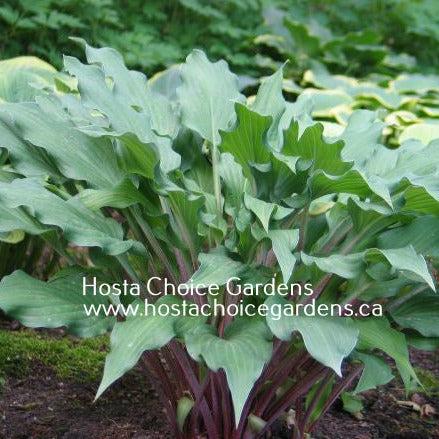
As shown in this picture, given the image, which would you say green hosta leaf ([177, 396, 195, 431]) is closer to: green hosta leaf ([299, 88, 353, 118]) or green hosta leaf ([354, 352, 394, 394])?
green hosta leaf ([354, 352, 394, 394])

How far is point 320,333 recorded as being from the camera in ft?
5.08

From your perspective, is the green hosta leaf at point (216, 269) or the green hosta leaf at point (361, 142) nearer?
the green hosta leaf at point (216, 269)

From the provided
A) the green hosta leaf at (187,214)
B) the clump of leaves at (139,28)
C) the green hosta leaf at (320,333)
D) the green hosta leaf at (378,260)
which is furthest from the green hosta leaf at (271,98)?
the clump of leaves at (139,28)

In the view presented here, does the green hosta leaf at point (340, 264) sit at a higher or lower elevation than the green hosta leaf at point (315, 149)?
lower

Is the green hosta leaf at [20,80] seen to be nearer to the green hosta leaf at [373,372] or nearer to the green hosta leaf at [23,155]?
the green hosta leaf at [23,155]

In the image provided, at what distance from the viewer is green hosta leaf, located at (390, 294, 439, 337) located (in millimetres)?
1869

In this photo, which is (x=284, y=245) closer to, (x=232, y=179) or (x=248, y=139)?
(x=248, y=139)

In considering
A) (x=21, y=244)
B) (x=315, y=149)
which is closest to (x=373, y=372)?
(x=315, y=149)

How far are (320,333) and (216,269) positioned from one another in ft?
0.87

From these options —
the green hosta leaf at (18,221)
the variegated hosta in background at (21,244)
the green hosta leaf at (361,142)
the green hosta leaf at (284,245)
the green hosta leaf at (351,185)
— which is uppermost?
the green hosta leaf at (351,185)

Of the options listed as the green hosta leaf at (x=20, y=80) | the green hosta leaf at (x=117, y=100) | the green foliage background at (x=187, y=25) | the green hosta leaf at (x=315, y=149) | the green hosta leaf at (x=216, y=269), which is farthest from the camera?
the green foliage background at (x=187, y=25)

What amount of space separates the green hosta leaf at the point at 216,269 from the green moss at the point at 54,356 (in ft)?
3.05

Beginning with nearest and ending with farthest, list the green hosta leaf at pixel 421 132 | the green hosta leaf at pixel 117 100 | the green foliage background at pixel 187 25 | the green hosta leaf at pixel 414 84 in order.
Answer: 1. the green hosta leaf at pixel 117 100
2. the green hosta leaf at pixel 421 132
3. the green foliage background at pixel 187 25
4. the green hosta leaf at pixel 414 84

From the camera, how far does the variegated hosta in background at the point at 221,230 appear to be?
1.59 m
